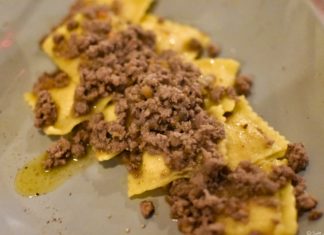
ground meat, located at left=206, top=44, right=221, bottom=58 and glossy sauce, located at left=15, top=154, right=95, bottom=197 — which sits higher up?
ground meat, located at left=206, top=44, right=221, bottom=58

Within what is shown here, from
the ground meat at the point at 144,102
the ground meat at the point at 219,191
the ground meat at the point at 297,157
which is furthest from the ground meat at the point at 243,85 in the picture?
the ground meat at the point at 219,191

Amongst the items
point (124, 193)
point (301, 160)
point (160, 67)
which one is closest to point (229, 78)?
point (160, 67)

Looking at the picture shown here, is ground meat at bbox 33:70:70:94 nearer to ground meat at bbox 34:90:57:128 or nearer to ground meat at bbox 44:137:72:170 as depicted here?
ground meat at bbox 34:90:57:128

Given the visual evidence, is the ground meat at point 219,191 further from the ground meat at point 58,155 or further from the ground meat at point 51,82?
the ground meat at point 51,82

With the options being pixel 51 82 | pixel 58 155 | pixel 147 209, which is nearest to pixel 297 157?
pixel 147 209

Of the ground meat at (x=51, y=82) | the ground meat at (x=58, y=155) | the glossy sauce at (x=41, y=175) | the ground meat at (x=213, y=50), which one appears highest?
the ground meat at (x=213, y=50)

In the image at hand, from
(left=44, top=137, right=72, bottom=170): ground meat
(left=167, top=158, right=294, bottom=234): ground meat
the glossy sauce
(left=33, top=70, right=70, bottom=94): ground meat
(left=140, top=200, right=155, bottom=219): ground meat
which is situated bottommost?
the glossy sauce

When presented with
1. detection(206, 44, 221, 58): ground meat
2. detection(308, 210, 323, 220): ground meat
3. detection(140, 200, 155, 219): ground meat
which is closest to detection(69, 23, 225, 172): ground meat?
detection(140, 200, 155, 219): ground meat

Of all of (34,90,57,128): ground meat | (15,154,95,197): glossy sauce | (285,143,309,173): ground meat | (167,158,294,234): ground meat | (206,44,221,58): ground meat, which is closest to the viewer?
(167,158,294,234): ground meat
